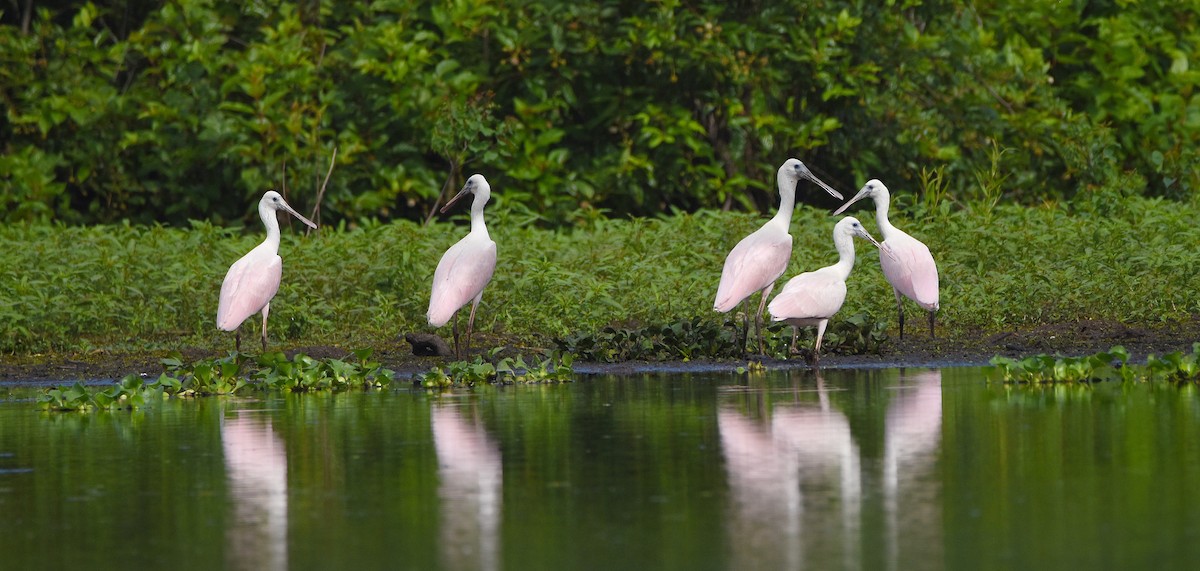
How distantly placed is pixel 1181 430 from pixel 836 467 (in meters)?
1.86

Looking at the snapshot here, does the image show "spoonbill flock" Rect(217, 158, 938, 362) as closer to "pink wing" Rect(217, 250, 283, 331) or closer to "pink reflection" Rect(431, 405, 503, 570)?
"pink wing" Rect(217, 250, 283, 331)

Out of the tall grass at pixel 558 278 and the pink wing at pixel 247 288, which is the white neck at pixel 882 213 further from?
the pink wing at pixel 247 288

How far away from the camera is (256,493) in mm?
6766

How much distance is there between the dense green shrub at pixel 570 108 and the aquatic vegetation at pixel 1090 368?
8943 millimetres

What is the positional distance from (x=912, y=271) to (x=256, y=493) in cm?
735

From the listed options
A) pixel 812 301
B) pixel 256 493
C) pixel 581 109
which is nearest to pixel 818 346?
pixel 812 301

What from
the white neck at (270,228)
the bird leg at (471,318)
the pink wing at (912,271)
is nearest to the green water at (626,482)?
the pink wing at (912,271)

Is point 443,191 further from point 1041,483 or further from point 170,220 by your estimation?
point 1041,483

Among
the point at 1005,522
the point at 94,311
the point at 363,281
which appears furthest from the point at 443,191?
the point at 1005,522

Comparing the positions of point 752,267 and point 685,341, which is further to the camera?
point 752,267

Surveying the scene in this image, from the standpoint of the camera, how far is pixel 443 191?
20.1 metres

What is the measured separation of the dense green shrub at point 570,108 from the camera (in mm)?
19609

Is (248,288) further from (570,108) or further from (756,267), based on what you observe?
(570,108)

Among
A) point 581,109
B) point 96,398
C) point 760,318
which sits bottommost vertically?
point 96,398
